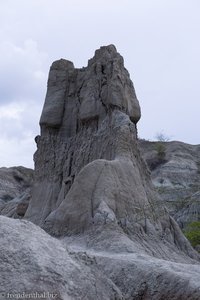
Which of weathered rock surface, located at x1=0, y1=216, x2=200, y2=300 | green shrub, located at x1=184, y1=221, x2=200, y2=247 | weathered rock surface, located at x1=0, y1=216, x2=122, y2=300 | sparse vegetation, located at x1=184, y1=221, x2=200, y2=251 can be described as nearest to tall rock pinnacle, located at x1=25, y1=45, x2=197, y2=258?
weathered rock surface, located at x1=0, y1=216, x2=200, y2=300

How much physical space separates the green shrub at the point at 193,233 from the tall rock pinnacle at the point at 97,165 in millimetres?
11047

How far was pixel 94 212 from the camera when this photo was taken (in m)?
16.4

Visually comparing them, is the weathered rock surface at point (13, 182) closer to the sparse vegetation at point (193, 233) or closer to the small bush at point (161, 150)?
the sparse vegetation at point (193, 233)

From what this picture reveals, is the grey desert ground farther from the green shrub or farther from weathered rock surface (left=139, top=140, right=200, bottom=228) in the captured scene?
weathered rock surface (left=139, top=140, right=200, bottom=228)

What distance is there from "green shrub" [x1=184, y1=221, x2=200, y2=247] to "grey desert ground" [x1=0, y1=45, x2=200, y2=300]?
9.18 meters

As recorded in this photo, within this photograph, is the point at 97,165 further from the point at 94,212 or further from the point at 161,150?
the point at 161,150

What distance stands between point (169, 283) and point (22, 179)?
36.9m

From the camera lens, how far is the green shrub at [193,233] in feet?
103

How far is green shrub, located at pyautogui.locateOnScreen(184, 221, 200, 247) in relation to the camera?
3141cm

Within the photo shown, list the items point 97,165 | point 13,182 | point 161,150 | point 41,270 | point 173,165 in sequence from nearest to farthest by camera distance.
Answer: point 41,270
point 97,165
point 13,182
point 173,165
point 161,150

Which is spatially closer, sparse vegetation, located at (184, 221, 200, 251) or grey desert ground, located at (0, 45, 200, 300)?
grey desert ground, located at (0, 45, 200, 300)

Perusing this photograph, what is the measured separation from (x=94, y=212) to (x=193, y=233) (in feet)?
53.4

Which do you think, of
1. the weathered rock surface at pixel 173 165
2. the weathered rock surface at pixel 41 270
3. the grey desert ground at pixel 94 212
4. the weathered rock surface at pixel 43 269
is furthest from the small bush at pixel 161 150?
the weathered rock surface at pixel 41 270

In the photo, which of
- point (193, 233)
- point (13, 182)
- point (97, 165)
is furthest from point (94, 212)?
point (13, 182)
